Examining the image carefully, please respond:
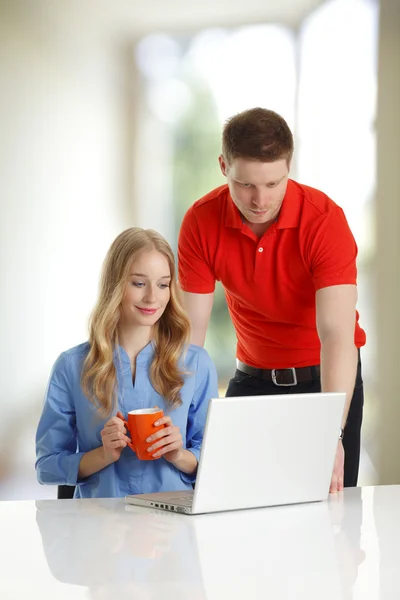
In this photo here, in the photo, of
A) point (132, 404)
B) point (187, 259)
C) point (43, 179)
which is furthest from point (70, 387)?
point (43, 179)

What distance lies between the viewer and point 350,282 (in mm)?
2195

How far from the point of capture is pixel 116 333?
79.8 inches

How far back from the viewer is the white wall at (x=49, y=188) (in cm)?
402

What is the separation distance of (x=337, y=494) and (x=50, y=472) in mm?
629

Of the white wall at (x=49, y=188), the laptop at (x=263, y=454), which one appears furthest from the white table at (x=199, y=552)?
the white wall at (x=49, y=188)

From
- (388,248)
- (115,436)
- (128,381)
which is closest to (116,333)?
(128,381)

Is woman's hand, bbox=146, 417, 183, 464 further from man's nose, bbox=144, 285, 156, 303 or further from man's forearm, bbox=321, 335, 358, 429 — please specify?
man's forearm, bbox=321, 335, 358, 429

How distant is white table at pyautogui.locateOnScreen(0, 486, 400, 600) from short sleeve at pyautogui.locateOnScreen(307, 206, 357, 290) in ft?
2.23

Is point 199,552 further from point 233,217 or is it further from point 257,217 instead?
point 233,217

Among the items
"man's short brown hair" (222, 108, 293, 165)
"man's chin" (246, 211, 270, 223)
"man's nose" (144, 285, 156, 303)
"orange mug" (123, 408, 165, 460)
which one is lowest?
"orange mug" (123, 408, 165, 460)

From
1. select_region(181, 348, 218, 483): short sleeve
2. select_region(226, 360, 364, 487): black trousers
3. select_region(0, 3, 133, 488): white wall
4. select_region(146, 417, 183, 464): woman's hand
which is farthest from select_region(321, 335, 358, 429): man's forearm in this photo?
select_region(0, 3, 133, 488): white wall

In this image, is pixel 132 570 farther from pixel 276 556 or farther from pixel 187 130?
pixel 187 130

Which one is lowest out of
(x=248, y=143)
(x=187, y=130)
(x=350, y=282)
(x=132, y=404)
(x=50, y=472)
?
(x=50, y=472)

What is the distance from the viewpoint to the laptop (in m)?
1.49
